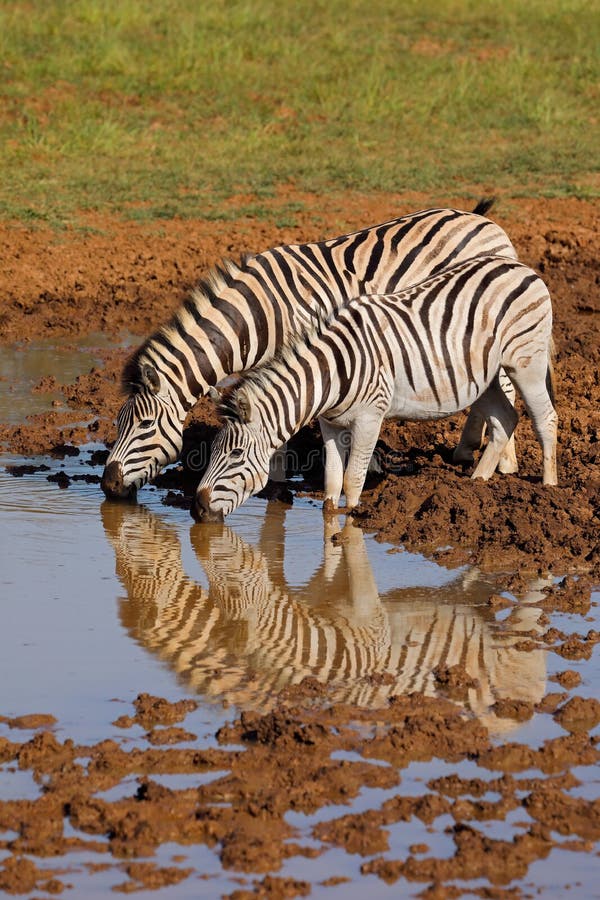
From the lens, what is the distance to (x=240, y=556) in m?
8.62

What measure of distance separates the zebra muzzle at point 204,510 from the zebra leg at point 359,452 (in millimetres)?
899

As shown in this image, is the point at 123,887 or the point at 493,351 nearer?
the point at 123,887

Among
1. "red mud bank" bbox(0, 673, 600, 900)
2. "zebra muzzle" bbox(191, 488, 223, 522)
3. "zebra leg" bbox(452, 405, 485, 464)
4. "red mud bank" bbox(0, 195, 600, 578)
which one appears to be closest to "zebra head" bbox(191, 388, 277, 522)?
"zebra muzzle" bbox(191, 488, 223, 522)

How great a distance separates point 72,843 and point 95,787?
391mm

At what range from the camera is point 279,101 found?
2262 cm

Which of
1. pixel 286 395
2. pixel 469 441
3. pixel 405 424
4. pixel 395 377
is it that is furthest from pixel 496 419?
pixel 286 395

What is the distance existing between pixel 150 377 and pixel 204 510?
107 cm

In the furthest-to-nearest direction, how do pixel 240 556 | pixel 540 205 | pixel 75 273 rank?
pixel 540 205 → pixel 75 273 → pixel 240 556

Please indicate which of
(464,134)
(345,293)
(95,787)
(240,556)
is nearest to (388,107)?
(464,134)

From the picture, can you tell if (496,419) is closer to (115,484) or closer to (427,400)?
(427,400)

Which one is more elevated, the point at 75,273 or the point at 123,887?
the point at 75,273

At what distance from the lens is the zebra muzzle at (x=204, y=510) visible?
29.2ft

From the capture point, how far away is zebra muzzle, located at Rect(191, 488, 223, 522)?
29.2ft

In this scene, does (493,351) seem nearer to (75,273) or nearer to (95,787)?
(95,787)
